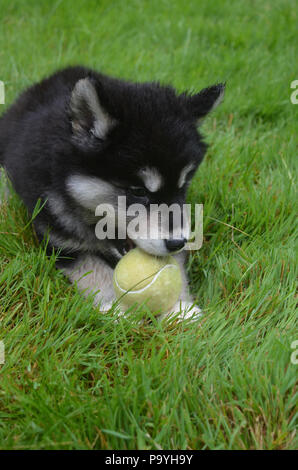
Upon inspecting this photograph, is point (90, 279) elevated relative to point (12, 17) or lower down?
lower down

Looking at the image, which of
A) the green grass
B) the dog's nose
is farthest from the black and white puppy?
the green grass

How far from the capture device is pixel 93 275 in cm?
296

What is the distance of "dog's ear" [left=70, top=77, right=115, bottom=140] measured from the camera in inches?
95.7

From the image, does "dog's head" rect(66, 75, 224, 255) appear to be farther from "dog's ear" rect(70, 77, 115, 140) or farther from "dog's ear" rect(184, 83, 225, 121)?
"dog's ear" rect(184, 83, 225, 121)

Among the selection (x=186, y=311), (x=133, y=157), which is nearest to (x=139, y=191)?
(x=133, y=157)

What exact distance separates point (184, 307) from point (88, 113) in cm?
117

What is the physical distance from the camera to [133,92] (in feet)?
8.86

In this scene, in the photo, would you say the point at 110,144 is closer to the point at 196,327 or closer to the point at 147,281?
the point at 147,281

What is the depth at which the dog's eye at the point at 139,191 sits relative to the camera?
255 cm

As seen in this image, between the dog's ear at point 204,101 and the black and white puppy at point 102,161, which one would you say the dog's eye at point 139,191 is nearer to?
the black and white puppy at point 102,161

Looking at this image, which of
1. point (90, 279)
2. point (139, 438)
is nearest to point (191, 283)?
point (90, 279)

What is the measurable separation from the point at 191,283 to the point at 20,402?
4.63 ft

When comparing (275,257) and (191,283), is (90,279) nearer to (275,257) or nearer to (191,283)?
(191,283)

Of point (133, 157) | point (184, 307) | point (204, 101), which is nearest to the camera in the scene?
point (133, 157)
